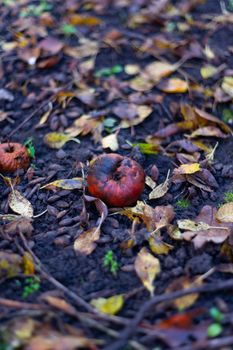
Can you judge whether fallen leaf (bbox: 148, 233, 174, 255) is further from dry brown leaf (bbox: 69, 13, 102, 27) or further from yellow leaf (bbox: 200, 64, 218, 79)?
dry brown leaf (bbox: 69, 13, 102, 27)

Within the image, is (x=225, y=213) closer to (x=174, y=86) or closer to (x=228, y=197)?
(x=228, y=197)

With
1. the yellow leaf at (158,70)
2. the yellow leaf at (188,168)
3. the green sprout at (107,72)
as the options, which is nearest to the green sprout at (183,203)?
the yellow leaf at (188,168)

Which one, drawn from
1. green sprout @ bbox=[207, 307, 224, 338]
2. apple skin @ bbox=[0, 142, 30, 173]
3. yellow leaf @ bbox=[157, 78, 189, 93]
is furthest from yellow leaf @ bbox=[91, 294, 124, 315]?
yellow leaf @ bbox=[157, 78, 189, 93]

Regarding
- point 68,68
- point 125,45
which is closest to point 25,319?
point 68,68

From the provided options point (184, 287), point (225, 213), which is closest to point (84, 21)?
point (225, 213)

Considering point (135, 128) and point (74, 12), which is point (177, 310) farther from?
point (74, 12)
